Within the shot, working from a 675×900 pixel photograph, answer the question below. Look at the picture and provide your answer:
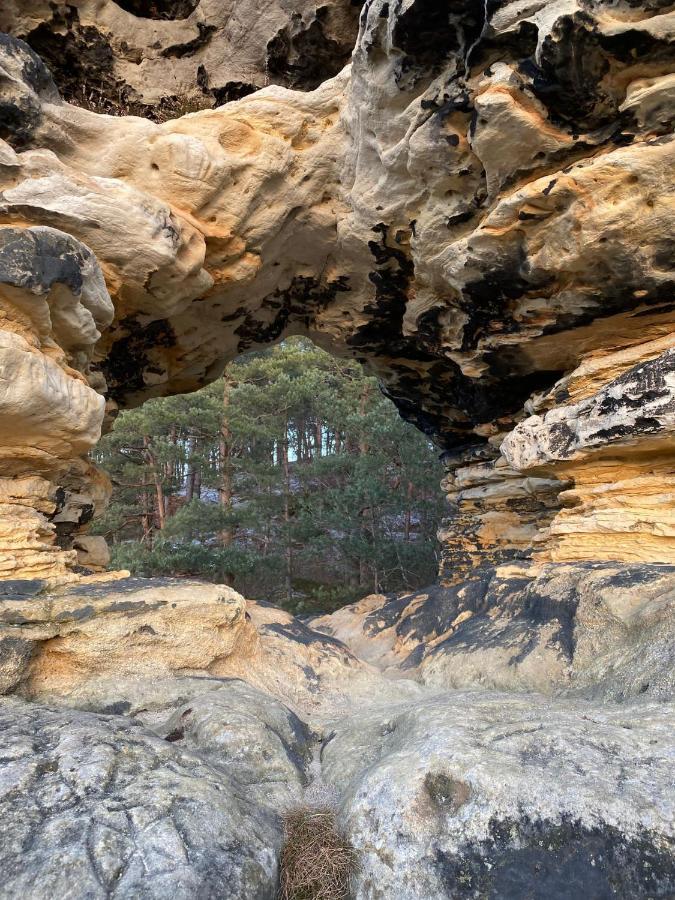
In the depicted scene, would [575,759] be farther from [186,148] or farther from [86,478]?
[186,148]

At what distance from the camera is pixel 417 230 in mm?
7133

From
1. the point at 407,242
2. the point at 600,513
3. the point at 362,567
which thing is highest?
the point at 407,242

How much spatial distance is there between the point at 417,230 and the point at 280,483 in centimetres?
1163

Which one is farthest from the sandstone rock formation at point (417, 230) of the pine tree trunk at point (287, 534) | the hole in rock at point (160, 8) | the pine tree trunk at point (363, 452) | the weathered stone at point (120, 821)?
the pine tree trunk at point (287, 534)

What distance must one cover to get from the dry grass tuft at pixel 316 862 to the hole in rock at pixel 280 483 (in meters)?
10.9

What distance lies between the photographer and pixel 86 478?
722 cm

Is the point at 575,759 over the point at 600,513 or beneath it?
beneath

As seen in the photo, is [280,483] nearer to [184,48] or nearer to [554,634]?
[184,48]

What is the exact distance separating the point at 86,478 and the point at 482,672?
221 inches

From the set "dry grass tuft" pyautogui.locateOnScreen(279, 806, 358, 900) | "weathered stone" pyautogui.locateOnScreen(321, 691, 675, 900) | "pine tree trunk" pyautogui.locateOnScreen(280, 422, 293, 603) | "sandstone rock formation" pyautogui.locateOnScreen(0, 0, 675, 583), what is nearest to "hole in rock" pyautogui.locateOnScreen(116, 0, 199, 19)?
"sandstone rock formation" pyautogui.locateOnScreen(0, 0, 675, 583)

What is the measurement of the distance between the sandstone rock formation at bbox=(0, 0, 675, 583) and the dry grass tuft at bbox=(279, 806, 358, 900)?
345 cm

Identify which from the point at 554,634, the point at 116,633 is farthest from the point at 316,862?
the point at 554,634

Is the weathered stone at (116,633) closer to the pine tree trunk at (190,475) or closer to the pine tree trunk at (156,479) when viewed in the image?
the pine tree trunk at (190,475)

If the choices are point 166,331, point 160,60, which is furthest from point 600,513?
point 160,60
